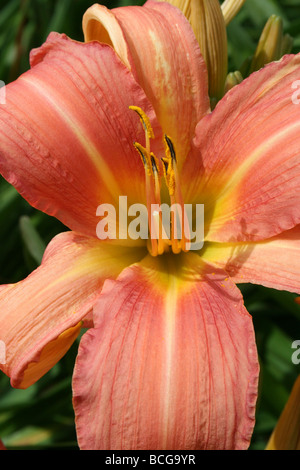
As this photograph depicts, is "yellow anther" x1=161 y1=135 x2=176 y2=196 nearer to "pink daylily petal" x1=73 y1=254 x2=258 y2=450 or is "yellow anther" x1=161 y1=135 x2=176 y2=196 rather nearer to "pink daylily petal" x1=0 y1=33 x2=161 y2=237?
"pink daylily petal" x1=0 y1=33 x2=161 y2=237

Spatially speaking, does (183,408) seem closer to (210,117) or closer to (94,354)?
(94,354)

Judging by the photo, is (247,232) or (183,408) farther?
(247,232)

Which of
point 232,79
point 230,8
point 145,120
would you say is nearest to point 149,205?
point 145,120

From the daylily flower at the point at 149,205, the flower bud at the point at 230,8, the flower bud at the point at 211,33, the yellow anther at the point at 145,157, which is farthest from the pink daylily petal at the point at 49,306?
the flower bud at the point at 230,8

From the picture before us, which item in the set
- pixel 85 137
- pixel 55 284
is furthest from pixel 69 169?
pixel 55 284

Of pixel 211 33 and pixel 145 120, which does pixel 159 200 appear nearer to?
pixel 145 120

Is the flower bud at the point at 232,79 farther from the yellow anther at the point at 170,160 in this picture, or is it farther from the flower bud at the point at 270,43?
the yellow anther at the point at 170,160

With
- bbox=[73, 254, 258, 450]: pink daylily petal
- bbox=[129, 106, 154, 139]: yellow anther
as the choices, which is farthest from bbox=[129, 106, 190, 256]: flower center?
bbox=[73, 254, 258, 450]: pink daylily petal
